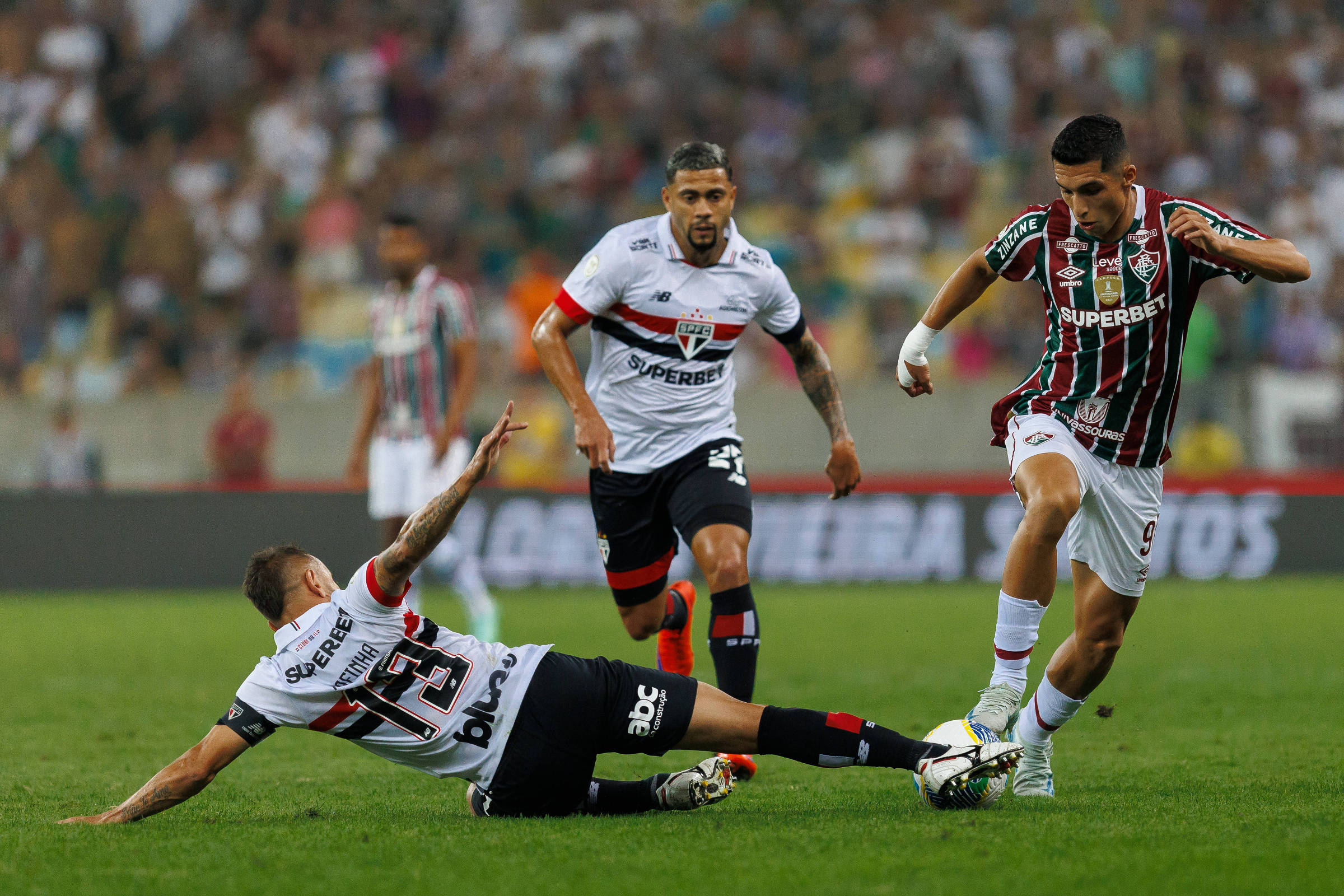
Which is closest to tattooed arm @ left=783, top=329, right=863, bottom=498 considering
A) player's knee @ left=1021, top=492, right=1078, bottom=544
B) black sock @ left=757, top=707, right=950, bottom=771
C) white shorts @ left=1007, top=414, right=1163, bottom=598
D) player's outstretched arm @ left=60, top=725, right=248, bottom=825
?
white shorts @ left=1007, top=414, right=1163, bottom=598

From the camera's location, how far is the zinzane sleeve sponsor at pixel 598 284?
690 centimetres

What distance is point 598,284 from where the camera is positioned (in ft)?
22.7

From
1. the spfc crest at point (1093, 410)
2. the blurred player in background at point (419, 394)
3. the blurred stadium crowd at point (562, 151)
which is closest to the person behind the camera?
the spfc crest at point (1093, 410)

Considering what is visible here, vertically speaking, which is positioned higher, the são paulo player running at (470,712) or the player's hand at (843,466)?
the player's hand at (843,466)

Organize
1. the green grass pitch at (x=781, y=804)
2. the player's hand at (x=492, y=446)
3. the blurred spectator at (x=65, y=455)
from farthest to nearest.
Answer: the blurred spectator at (x=65, y=455) < the player's hand at (x=492, y=446) < the green grass pitch at (x=781, y=804)

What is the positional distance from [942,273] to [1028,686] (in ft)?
32.9

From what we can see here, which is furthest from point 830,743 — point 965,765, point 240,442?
point 240,442

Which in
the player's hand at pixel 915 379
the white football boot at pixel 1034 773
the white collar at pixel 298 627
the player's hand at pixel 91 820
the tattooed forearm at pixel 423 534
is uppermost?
the player's hand at pixel 915 379

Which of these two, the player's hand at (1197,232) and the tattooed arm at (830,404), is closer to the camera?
the player's hand at (1197,232)

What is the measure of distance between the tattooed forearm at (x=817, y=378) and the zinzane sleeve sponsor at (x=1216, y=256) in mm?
1820

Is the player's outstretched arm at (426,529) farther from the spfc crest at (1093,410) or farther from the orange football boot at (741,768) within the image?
the spfc crest at (1093,410)

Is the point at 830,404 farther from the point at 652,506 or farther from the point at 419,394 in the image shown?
the point at 419,394

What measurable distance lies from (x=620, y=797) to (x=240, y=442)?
1202 centimetres

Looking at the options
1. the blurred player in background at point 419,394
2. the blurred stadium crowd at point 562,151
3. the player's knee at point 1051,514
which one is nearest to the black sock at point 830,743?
the player's knee at point 1051,514
